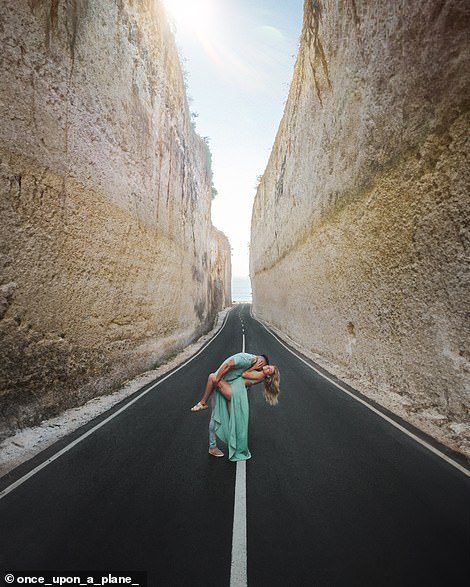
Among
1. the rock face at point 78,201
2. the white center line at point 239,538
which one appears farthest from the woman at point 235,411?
the rock face at point 78,201

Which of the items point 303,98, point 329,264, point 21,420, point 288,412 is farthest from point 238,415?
point 303,98

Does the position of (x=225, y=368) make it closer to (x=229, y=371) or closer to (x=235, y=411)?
(x=229, y=371)

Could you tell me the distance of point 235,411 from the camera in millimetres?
4398

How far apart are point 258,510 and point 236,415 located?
1294mm

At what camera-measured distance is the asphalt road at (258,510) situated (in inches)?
102

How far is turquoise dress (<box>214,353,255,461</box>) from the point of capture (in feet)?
14.5

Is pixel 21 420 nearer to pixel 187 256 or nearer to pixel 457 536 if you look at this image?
pixel 457 536

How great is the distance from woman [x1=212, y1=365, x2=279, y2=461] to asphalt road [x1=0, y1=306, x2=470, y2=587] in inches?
9.9

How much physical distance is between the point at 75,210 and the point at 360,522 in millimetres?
8374

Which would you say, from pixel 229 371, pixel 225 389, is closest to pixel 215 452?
pixel 225 389

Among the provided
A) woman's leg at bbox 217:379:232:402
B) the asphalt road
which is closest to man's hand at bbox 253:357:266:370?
woman's leg at bbox 217:379:232:402

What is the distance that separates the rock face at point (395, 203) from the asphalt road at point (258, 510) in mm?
2308

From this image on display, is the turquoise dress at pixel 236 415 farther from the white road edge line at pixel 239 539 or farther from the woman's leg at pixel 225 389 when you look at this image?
the white road edge line at pixel 239 539

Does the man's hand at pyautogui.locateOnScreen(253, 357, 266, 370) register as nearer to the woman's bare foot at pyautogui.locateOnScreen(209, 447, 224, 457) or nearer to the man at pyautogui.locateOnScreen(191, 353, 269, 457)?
the man at pyautogui.locateOnScreen(191, 353, 269, 457)
